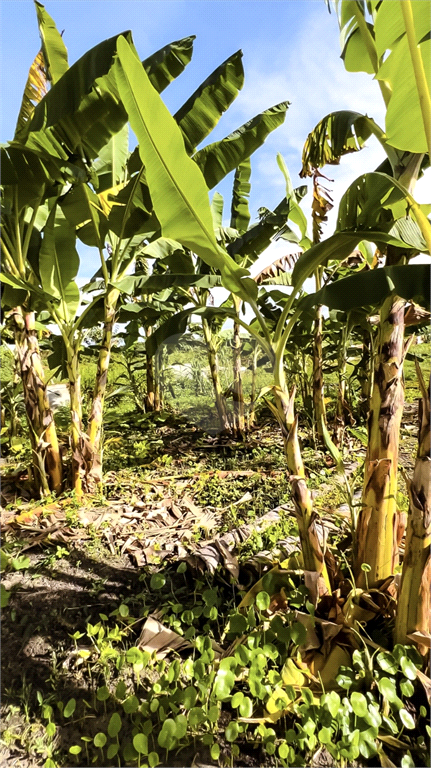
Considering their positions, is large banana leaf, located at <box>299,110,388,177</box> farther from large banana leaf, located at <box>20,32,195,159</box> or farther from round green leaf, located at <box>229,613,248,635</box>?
round green leaf, located at <box>229,613,248,635</box>

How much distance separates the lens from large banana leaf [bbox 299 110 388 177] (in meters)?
1.40

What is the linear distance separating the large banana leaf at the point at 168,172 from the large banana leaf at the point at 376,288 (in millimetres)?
281

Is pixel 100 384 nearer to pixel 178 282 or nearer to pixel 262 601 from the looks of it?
pixel 178 282

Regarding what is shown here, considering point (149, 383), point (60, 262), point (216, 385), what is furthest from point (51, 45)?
point (149, 383)

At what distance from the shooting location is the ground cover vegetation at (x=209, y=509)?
3.37 ft

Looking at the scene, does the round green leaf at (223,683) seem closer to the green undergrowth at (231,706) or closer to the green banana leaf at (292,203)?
the green undergrowth at (231,706)

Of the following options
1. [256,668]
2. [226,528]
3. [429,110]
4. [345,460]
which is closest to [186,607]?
[256,668]

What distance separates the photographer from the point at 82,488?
107 inches

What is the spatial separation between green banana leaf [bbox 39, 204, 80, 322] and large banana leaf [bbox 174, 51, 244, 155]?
968mm

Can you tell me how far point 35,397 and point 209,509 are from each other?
53.1 inches

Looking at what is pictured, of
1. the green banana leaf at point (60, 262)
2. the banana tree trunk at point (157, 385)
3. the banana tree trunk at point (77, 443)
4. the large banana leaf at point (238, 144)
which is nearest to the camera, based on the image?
the large banana leaf at point (238, 144)

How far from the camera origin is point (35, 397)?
258 centimetres

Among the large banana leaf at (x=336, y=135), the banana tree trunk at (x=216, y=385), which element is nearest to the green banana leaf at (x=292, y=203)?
the large banana leaf at (x=336, y=135)

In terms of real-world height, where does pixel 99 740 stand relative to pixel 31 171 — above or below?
below
